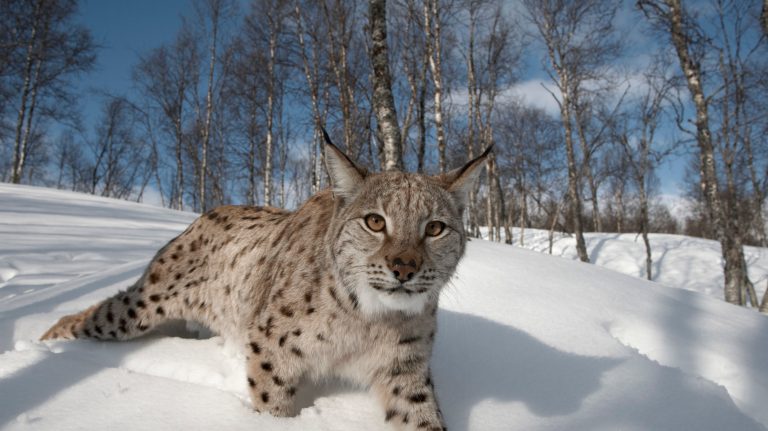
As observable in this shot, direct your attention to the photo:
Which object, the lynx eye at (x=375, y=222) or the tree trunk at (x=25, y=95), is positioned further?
the tree trunk at (x=25, y=95)

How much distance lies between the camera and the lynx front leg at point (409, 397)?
6.81 feet

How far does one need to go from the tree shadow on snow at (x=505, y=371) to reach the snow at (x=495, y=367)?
0.01 m

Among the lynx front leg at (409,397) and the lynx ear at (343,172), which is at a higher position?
the lynx ear at (343,172)

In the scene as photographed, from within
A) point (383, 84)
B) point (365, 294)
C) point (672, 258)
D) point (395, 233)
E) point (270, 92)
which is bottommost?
point (672, 258)

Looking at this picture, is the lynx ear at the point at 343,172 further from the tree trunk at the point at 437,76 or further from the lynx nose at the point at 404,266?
the tree trunk at the point at 437,76

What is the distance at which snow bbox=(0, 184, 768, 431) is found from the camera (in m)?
2.07

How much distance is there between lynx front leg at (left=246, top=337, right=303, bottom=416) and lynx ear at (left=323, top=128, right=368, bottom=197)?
98cm

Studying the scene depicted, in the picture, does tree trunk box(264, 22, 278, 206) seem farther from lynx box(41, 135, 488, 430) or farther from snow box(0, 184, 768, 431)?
lynx box(41, 135, 488, 430)

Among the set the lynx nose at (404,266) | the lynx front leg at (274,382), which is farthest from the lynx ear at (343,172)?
the lynx front leg at (274,382)

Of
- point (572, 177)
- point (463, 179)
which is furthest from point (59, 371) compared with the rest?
point (572, 177)

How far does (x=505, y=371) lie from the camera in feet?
9.00

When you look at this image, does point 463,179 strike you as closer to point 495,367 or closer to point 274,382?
point 495,367

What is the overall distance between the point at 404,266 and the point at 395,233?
0.26m

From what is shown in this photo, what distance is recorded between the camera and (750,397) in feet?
9.70
